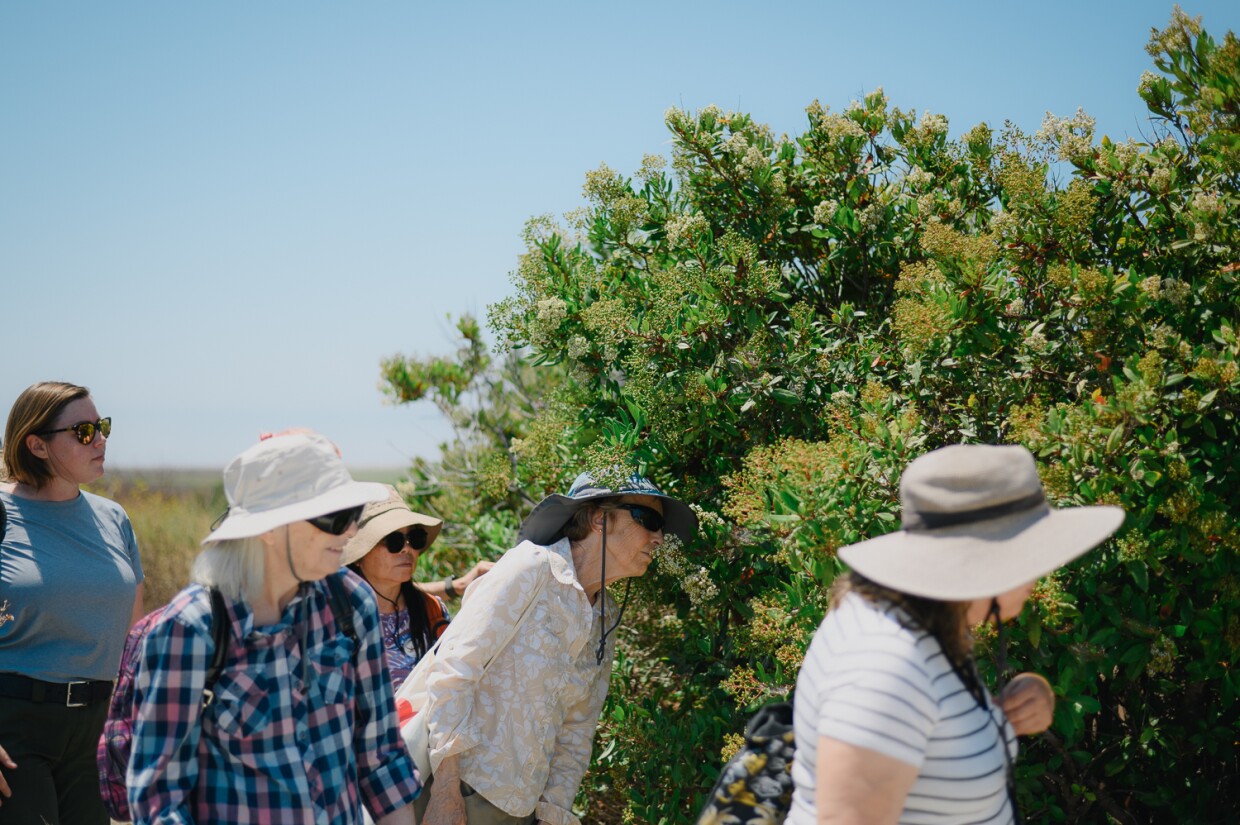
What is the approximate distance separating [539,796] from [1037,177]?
2421 millimetres

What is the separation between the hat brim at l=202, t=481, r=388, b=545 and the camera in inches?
84.5

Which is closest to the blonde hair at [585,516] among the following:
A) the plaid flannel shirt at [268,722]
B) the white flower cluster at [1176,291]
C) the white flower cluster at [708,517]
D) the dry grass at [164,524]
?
the white flower cluster at [708,517]

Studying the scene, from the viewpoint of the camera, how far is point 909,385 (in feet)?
10.7

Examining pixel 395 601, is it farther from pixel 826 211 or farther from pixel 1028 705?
pixel 1028 705

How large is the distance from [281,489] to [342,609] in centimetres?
33

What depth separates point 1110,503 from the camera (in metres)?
2.52

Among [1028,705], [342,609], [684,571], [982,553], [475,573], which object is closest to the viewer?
[982,553]

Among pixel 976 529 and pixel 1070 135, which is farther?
pixel 1070 135

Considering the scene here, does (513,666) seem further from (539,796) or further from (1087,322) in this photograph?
(1087,322)

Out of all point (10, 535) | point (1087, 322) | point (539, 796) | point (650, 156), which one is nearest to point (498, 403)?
point (650, 156)

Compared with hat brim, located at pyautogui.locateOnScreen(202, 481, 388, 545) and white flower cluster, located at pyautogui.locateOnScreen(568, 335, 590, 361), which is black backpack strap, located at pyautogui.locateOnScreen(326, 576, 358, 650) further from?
white flower cluster, located at pyautogui.locateOnScreen(568, 335, 590, 361)

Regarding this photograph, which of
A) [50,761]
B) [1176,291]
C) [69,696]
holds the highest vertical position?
[1176,291]

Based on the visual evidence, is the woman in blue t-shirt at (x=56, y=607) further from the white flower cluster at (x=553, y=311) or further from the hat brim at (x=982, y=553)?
the hat brim at (x=982, y=553)

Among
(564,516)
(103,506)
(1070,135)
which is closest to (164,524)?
(103,506)
